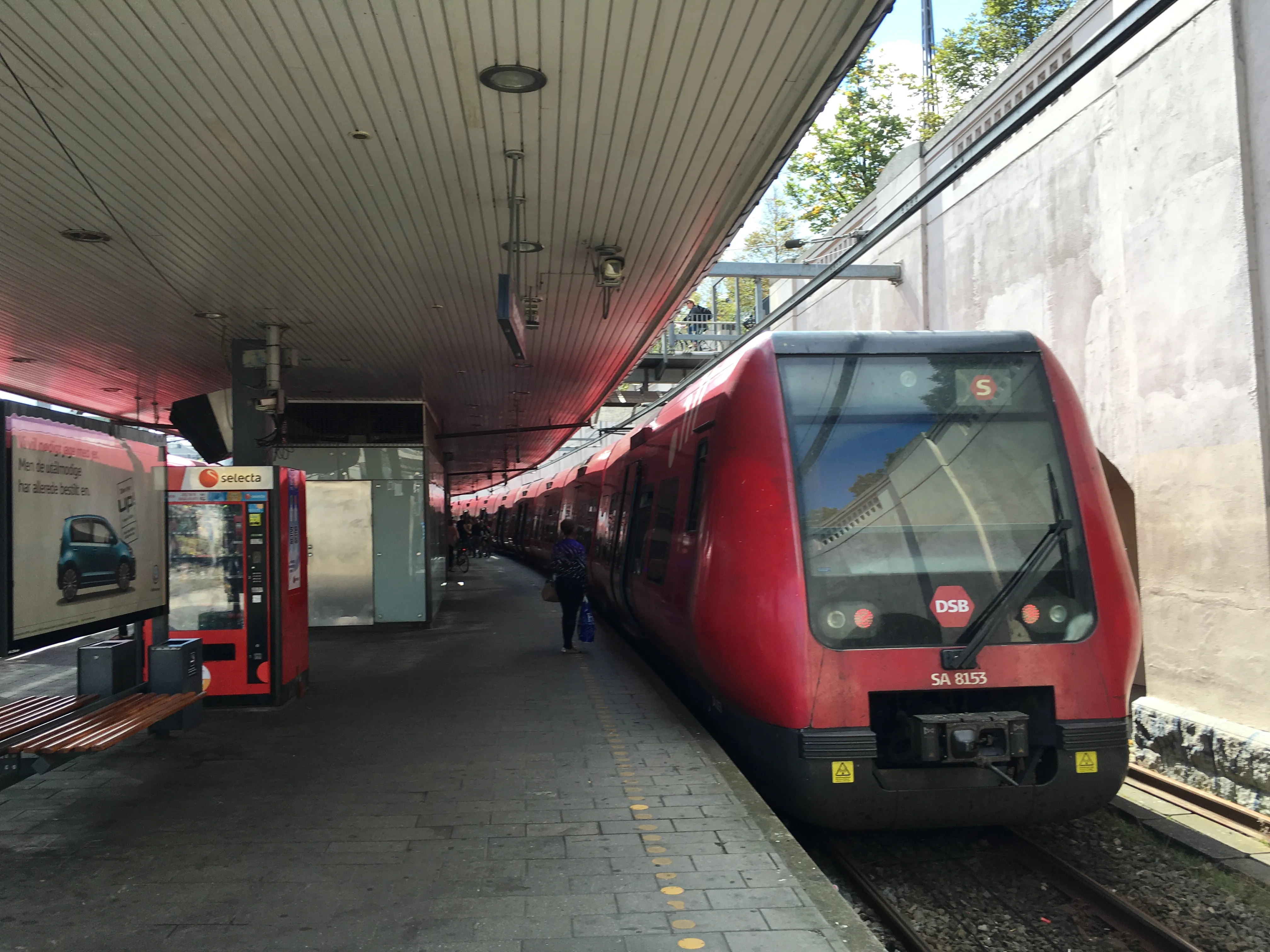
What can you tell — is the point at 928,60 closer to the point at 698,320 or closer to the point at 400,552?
the point at 698,320

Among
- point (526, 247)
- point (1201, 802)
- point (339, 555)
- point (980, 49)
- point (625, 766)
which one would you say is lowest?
point (1201, 802)

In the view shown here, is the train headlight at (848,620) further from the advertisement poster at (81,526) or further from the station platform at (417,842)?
the advertisement poster at (81,526)

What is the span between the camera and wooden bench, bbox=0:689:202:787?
4523 mm

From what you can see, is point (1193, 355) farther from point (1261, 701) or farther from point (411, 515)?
point (411, 515)


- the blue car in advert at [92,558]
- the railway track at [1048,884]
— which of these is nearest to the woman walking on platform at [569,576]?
the blue car in advert at [92,558]

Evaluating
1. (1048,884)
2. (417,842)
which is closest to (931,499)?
(1048,884)

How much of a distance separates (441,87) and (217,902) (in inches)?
153

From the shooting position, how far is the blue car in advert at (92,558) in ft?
17.0

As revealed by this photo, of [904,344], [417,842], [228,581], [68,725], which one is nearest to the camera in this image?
[417,842]

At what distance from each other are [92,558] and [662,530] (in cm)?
401

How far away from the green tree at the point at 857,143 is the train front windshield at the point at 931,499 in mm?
22728

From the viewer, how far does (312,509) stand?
547 inches

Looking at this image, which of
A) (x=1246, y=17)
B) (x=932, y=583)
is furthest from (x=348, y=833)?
(x=1246, y=17)

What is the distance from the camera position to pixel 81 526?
5422 mm
